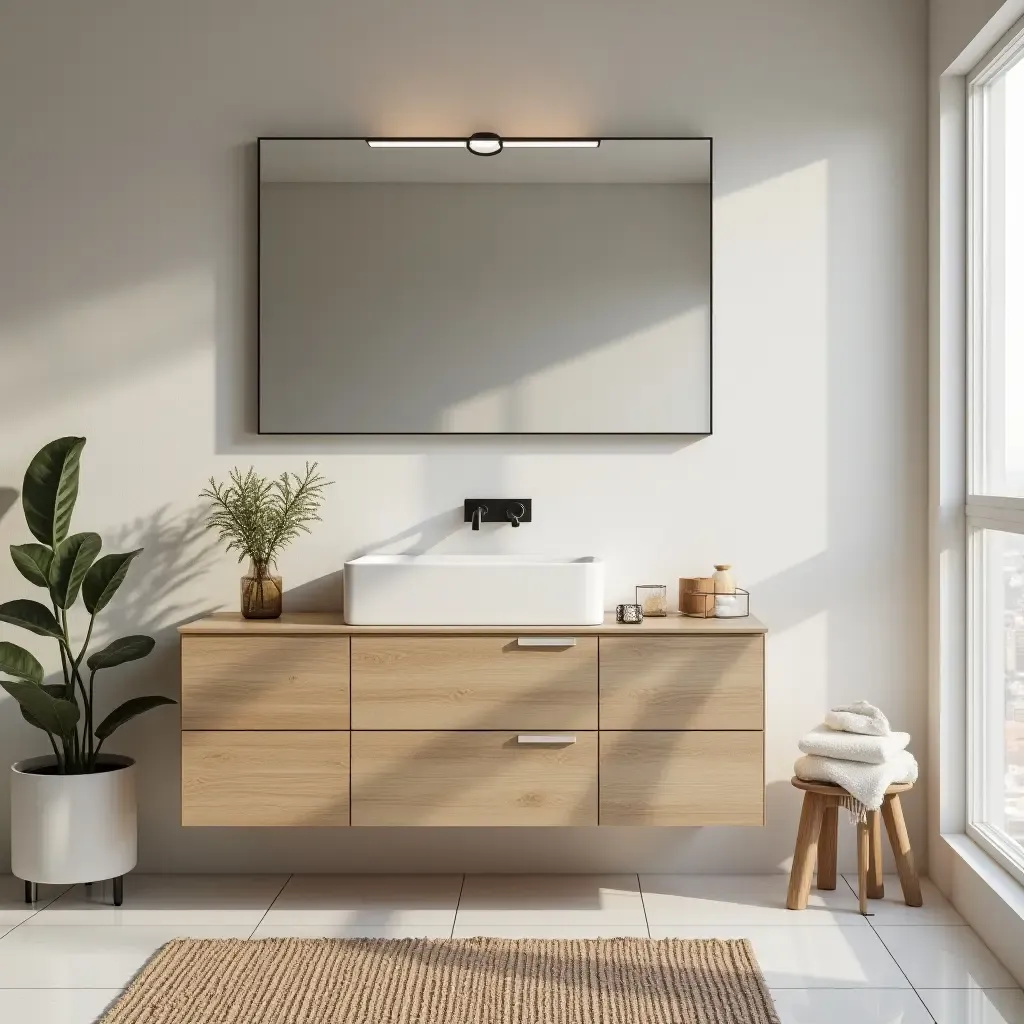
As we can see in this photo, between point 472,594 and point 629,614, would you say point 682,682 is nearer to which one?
point 629,614

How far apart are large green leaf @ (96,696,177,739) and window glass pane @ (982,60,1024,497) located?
89.6 inches

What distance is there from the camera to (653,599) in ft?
10.1

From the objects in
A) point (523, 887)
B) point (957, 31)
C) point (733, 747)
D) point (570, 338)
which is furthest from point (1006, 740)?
point (957, 31)

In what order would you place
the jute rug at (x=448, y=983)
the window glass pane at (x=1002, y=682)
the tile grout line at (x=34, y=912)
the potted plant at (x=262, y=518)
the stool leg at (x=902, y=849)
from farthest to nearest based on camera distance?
the potted plant at (x=262, y=518) → the stool leg at (x=902, y=849) → the tile grout line at (x=34, y=912) → the window glass pane at (x=1002, y=682) → the jute rug at (x=448, y=983)

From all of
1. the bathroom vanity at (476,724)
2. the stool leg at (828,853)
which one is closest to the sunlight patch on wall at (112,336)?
the bathroom vanity at (476,724)

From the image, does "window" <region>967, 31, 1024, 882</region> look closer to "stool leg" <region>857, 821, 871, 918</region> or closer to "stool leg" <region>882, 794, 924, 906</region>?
"stool leg" <region>882, 794, 924, 906</region>

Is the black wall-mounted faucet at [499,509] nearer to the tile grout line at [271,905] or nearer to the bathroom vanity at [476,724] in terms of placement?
the bathroom vanity at [476,724]

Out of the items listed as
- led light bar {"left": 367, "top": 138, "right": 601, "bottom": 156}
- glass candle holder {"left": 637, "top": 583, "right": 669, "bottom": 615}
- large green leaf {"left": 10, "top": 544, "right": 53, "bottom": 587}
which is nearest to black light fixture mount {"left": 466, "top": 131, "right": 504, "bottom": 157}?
led light bar {"left": 367, "top": 138, "right": 601, "bottom": 156}

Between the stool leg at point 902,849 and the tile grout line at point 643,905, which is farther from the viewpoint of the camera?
the stool leg at point 902,849

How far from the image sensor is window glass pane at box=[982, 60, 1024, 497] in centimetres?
275

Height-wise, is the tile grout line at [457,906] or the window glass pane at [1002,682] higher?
the window glass pane at [1002,682]

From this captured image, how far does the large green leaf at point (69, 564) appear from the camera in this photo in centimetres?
296

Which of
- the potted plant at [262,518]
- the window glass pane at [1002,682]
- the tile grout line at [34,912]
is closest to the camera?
the window glass pane at [1002,682]

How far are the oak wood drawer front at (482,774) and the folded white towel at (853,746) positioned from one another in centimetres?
57
